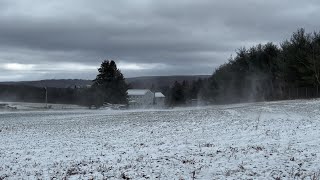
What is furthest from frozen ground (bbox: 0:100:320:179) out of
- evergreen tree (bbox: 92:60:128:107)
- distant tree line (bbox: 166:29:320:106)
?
evergreen tree (bbox: 92:60:128:107)

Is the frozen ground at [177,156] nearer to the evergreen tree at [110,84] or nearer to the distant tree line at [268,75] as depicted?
the distant tree line at [268,75]

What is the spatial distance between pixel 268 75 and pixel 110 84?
38.8 metres

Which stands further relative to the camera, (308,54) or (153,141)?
(308,54)

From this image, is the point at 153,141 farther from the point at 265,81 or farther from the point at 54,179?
the point at 265,81

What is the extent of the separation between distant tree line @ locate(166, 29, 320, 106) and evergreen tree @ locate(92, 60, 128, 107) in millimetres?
24637

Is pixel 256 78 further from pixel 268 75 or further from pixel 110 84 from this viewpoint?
pixel 110 84

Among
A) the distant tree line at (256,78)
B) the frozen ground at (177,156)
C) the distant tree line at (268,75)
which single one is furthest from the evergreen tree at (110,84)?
the frozen ground at (177,156)

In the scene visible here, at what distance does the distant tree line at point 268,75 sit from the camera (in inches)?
3095

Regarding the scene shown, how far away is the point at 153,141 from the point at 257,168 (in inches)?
353

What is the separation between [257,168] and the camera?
12.8 metres

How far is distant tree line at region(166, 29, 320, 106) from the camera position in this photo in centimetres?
7862

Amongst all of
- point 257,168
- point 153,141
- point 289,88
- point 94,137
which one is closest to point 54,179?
point 257,168

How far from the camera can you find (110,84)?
4392 inches

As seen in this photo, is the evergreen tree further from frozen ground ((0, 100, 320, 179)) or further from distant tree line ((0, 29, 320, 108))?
frozen ground ((0, 100, 320, 179))
